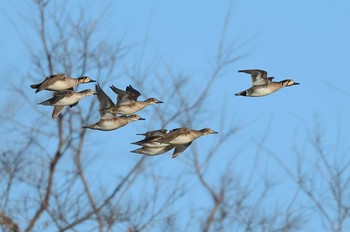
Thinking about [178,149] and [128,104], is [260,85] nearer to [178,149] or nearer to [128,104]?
[178,149]

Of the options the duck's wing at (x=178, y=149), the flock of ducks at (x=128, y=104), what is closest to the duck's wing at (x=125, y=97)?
the flock of ducks at (x=128, y=104)

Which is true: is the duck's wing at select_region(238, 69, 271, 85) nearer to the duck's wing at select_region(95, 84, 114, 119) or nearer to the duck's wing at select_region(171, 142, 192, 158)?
the duck's wing at select_region(171, 142, 192, 158)

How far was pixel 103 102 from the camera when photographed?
1316 cm

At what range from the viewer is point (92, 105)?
26.9 m

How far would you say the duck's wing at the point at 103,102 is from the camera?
42.7 ft

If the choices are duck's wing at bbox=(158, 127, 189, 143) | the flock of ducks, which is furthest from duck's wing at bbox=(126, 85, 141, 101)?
duck's wing at bbox=(158, 127, 189, 143)

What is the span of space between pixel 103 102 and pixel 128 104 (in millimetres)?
280

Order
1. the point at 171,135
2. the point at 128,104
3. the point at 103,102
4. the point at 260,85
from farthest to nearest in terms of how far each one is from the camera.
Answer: the point at 103,102 < the point at 128,104 < the point at 260,85 < the point at 171,135

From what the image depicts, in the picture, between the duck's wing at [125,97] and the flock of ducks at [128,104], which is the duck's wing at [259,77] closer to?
the flock of ducks at [128,104]

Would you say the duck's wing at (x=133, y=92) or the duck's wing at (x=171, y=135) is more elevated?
the duck's wing at (x=133, y=92)

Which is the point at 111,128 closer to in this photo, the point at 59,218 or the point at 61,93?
the point at 61,93

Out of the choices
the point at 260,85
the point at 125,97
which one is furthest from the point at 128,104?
the point at 260,85

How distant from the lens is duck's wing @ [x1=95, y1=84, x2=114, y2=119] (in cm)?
1300

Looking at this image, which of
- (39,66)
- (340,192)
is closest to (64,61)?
(39,66)
